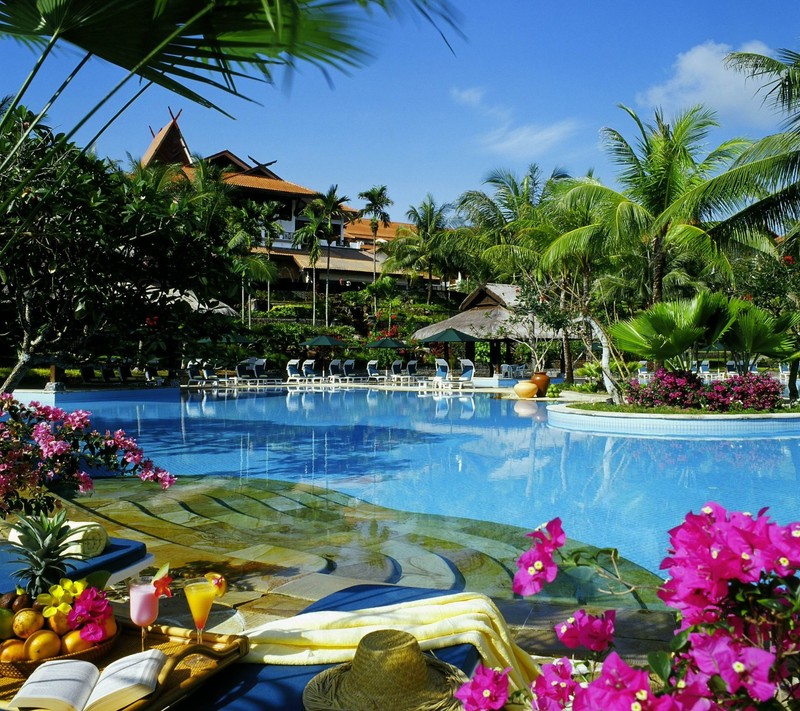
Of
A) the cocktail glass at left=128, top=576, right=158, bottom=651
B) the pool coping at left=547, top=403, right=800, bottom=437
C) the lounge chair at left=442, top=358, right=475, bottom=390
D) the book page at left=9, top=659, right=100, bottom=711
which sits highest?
the lounge chair at left=442, top=358, right=475, bottom=390

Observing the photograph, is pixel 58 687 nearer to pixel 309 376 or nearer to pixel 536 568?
pixel 536 568

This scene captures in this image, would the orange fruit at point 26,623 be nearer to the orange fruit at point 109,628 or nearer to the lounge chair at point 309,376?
the orange fruit at point 109,628

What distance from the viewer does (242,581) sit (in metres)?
4.75

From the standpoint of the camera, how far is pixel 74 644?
8.55 feet

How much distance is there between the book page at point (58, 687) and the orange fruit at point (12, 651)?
172 mm

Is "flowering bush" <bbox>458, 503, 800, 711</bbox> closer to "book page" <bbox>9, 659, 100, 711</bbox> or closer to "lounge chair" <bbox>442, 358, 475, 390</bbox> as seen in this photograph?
"book page" <bbox>9, 659, 100, 711</bbox>

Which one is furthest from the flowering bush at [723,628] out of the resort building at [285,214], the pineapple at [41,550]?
the resort building at [285,214]

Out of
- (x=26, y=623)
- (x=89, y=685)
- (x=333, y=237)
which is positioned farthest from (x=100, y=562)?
(x=333, y=237)

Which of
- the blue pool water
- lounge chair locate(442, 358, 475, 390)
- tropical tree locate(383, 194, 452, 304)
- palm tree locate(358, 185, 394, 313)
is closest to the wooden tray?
the blue pool water

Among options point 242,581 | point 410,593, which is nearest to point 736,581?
point 410,593

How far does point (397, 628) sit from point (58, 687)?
125cm

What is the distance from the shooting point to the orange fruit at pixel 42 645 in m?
2.56

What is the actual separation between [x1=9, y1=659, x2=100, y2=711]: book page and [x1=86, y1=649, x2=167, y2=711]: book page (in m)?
0.04

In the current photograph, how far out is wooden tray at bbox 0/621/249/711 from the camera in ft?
7.43
